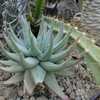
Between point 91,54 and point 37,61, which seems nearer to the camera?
point 37,61

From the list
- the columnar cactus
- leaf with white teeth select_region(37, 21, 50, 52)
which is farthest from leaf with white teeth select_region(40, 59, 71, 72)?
the columnar cactus

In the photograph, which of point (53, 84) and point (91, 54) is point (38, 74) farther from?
point (91, 54)

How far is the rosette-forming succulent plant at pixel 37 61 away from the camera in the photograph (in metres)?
1.72

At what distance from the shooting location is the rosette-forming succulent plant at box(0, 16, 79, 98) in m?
1.72

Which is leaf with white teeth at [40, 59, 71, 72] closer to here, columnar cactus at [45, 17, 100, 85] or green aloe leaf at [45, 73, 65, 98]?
green aloe leaf at [45, 73, 65, 98]

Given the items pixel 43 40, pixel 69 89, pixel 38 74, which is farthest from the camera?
pixel 69 89

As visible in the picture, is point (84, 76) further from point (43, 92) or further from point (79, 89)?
point (43, 92)

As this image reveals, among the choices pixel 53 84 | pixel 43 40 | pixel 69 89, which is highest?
pixel 43 40

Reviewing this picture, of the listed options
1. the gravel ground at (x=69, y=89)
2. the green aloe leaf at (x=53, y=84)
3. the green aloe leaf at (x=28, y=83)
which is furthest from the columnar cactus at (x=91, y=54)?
the green aloe leaf at (x=28, y=83)

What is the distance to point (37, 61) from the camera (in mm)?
1783

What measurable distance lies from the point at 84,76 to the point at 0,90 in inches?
22.4

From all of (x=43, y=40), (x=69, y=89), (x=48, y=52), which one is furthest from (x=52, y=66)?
(x=69, y=89)

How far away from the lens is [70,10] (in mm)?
2963

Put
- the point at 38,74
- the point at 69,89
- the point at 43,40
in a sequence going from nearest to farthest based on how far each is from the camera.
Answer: the point at 38,74, the point at 43,40, the point at 69,89
